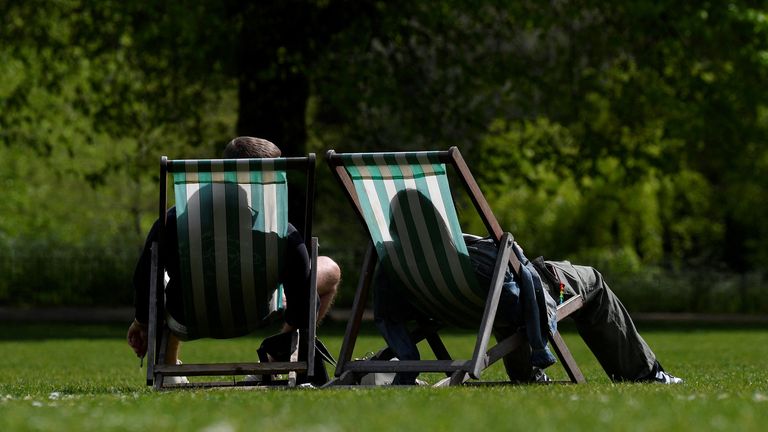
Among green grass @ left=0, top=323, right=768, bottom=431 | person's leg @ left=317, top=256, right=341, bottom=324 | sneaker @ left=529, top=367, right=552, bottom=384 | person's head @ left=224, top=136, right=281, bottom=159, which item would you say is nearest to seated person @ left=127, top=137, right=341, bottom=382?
person's head @ left=224, top=136, right=281, bottom=159

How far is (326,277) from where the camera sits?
8.09 meters

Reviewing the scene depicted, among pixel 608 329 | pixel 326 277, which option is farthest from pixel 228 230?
pixel 608 329

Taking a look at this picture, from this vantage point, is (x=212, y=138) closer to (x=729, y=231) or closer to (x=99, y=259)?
(x=99, y=259)

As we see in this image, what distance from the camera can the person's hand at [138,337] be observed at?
25.4 feet

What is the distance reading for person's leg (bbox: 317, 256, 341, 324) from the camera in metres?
8.07

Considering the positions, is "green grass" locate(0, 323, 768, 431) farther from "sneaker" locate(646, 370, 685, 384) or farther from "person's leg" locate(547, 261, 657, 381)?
"person's leg" locate(547, 261, 657, 381)

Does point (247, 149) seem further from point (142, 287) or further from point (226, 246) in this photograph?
point (142, 287)

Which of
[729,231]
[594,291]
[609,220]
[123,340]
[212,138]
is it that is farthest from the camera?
[729,231]

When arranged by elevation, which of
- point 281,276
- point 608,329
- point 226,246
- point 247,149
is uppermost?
point 247,149

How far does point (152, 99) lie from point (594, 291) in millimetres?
17147

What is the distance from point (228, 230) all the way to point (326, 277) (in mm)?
927

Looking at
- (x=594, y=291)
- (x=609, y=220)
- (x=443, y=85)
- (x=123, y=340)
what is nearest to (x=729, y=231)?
(x=609, y=220)

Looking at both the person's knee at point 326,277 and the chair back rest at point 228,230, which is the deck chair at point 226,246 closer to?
the chair back rest at point 228,230

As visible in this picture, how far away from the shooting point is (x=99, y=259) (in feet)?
86.5
